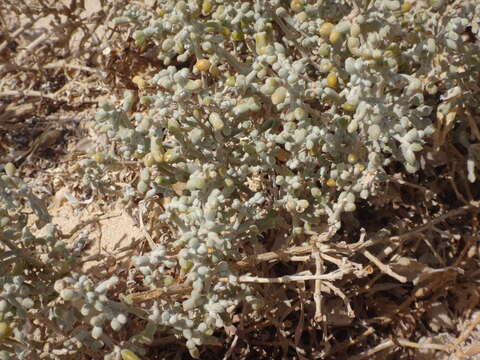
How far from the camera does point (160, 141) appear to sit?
1.85m

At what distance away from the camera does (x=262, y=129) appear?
2.04 m

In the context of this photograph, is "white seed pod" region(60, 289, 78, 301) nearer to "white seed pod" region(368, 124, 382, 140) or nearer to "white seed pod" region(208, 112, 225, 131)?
"white seed pod" region(208, 112, 225, 131)

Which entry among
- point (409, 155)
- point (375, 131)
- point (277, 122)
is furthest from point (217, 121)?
point (409, 155)

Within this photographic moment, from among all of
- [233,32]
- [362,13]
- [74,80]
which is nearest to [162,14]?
[233,32]

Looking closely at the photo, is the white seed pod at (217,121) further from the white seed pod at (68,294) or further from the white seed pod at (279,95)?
the white seed pod at (68,294)

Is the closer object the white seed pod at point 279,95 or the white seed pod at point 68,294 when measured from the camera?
the white seed pod at point 68,294

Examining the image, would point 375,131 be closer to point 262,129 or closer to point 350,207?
point 350,207

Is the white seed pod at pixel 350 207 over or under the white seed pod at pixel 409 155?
under

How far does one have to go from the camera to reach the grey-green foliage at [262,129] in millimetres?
1731

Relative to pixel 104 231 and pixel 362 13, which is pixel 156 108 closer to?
pixel 362 13

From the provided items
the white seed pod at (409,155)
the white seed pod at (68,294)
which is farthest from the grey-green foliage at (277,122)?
the white seed pod at (68,294)

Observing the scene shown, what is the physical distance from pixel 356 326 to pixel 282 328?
14.9 inches

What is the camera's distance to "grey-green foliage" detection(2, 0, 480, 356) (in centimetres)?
173

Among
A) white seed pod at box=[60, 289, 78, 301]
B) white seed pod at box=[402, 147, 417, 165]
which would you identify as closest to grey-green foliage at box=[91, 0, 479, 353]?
white seed pod at box=[402, 147, 417, 165]
